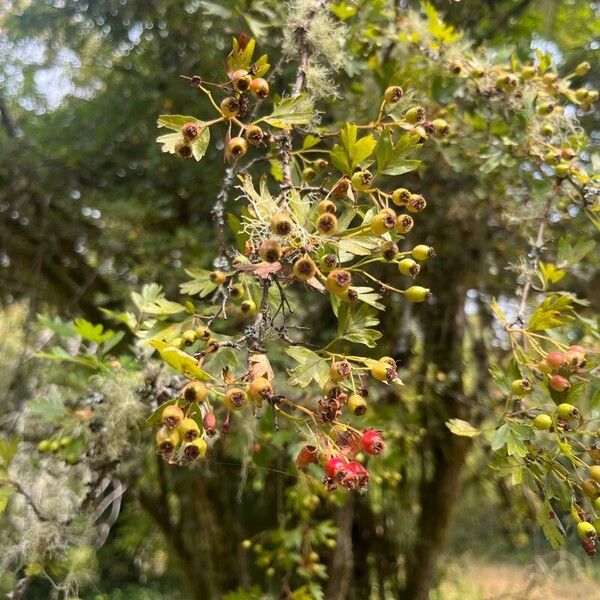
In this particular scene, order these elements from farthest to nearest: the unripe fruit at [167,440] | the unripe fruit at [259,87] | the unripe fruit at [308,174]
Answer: the unripe fruit at [308,174] → the unripe fruit at [259,87] → the unripe fruit at [167,440]

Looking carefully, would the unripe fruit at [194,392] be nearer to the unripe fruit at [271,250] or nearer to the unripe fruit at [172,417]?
the unripe fruit at [172,417]

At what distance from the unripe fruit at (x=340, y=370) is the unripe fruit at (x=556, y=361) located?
0.77 ft

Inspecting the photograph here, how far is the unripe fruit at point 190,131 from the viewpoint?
57 cm

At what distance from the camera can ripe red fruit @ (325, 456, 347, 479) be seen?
50cm

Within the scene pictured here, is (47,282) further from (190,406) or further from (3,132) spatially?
(190,406)

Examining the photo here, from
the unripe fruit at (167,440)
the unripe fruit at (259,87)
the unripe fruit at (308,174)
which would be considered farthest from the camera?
the unripe fruit at (308,174)

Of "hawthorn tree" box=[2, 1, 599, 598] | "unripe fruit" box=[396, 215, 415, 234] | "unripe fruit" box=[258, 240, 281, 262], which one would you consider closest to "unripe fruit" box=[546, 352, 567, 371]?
"hawthorn tree" box=[2, 1, 599, 598]

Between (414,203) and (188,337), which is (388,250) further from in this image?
(188,337)

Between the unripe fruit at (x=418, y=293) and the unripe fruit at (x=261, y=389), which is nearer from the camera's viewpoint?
the unripe fruit at (x=261, y=389)

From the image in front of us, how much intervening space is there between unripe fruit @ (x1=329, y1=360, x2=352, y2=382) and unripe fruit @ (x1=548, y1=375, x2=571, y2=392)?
0.23 meters

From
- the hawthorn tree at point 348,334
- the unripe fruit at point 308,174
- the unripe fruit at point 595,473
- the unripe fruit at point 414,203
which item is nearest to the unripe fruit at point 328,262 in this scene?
the hawthorn tree at point 348,334

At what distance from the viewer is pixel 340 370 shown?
0.53 meters

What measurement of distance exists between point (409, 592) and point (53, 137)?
1.85 metres

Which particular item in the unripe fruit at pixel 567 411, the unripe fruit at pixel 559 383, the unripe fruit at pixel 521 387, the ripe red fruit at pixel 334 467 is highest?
the ripe red fruit at pixel 334 467
